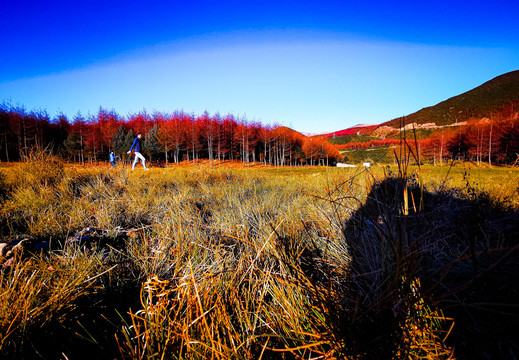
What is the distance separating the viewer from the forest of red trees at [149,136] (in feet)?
102

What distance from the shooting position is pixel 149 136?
35062 mm

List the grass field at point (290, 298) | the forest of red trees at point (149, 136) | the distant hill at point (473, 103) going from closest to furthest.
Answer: the grass field at point (290, 298) → the forest of red trees at point (149, 136) → the distant hill at point (473, 103)

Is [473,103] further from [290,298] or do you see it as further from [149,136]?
[290,298]

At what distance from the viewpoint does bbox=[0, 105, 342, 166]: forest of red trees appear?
3094 cm

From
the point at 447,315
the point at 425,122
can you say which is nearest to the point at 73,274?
the point at 447,315

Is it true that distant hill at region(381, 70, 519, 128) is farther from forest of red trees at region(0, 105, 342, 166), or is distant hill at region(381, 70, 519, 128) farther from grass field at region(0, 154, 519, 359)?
grass field at region(0, 154, 519, 359)

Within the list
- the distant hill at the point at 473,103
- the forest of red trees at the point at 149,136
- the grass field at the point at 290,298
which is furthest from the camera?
the distant hill at the point at 473,103

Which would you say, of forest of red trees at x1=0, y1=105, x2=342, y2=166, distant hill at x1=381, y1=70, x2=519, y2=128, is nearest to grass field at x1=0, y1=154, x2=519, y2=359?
forest of red trees at x1=0, y1=105, x2=342, y2=166

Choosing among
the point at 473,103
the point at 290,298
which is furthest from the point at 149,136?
the point at 473,103

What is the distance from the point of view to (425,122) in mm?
66688

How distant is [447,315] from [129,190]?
6.15m

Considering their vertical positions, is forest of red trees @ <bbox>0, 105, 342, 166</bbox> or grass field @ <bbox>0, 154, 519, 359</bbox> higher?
forest of red trees @ <bbox>0, 105, 342, 166</bbox>

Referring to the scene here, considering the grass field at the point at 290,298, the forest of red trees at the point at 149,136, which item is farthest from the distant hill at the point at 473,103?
the grass field at the point at 290,298

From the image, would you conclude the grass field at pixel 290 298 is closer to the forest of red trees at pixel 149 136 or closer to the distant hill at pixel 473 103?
the forest of red trees at pixel 149 136
